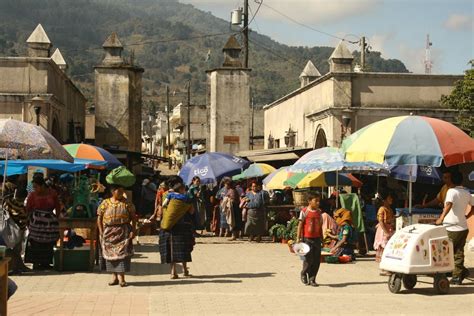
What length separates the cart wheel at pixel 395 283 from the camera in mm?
12102

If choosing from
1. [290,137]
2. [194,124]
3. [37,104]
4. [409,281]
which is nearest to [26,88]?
[37,104]

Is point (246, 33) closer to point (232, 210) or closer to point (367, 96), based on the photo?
point (367, 96)

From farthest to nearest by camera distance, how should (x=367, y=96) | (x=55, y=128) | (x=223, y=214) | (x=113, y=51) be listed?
(x=113, y=51)
(x=55, y=128)
(x=367, y=96)
(x=223, y=214)

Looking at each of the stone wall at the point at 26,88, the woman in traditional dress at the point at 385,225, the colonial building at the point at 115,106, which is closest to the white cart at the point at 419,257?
the woman in traditional dress at the point at 385,225

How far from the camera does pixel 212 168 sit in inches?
933

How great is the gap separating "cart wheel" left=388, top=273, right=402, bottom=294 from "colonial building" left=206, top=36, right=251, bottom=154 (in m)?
24.3

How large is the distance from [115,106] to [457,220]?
25.0 m

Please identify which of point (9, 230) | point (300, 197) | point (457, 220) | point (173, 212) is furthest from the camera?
point (300, 197)

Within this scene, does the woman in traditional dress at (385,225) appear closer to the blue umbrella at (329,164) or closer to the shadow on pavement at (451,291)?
the blue umbrella at (329,164)

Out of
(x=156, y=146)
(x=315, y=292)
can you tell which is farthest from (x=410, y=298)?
(x=156, y=146)

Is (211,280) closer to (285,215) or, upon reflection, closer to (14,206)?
(14,206)

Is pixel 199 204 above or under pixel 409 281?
above

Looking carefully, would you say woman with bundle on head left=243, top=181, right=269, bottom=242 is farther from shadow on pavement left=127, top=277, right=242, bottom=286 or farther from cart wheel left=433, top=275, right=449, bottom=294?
cart wheel left=433, top=275, right=449, bottom=294

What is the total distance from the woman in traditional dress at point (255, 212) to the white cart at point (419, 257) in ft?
32.8
